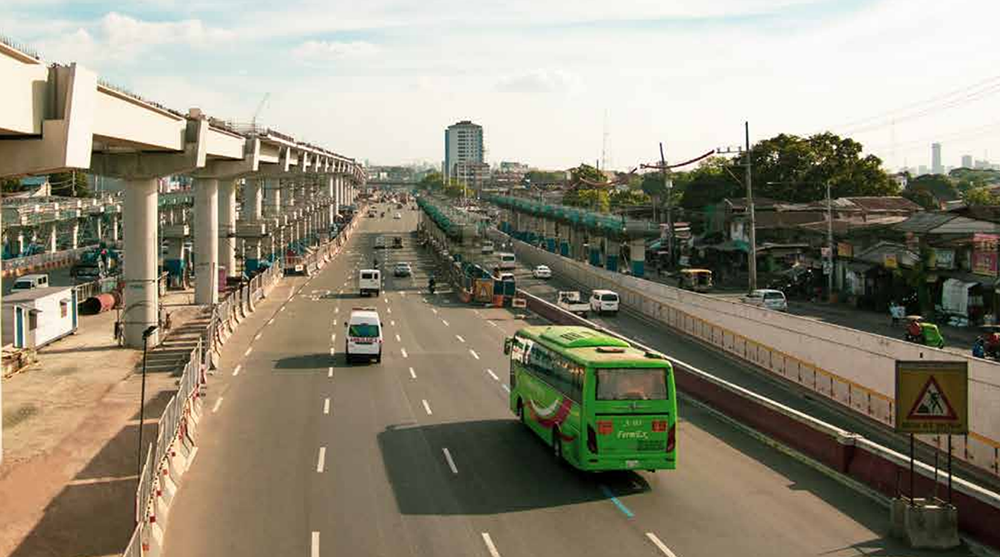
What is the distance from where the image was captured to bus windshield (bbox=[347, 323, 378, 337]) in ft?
122

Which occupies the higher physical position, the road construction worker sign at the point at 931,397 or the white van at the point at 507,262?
the white van at the point at 507,262

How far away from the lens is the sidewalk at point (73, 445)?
57.2ft

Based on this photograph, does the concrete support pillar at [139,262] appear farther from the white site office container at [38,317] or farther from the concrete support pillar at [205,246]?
the concrete support pillar at [205,246]

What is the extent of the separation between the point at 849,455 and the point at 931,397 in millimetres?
4424

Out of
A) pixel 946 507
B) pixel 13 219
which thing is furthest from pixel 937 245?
pixel 13 219

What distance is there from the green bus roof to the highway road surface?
8.74ft

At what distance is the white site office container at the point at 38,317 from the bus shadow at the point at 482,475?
1955 centimetres

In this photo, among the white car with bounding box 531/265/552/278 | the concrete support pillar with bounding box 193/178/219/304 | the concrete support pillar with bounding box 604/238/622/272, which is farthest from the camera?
the concrete support pillar with bounding box 604/238/622/272

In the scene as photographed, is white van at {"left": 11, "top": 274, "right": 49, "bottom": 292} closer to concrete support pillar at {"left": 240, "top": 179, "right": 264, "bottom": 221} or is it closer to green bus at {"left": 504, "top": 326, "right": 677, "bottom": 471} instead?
concrete support pillar at {"left": 240, "top": 179, "right": 264, "bottom": 221}

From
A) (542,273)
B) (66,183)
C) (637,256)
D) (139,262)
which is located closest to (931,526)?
(139,262)

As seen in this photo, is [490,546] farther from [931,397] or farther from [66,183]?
[66,183]

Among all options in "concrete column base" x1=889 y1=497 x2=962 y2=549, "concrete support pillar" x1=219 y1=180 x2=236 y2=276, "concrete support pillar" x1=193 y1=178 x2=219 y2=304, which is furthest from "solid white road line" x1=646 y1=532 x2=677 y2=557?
"concrete support pillar" x1=219 y1=180 x2=236 y2=276

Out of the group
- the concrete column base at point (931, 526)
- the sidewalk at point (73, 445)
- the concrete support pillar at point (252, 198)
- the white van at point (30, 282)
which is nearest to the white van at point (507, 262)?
the concrete support pillar at point (252, 198)

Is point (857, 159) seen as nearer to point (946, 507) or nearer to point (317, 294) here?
point (317, 294)
